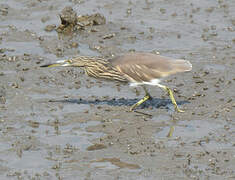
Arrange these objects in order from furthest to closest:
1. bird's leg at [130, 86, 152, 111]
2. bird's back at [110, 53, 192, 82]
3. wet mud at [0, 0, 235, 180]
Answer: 1. bird's leg at [130, 86, 152, 111]
2. bird's back at [110, 53, 192, 82]
3. wet mud at [0, 0, 235, 180]

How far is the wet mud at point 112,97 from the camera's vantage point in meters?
7.53

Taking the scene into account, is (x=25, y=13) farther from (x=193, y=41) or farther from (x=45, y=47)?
(x=193, y=41)

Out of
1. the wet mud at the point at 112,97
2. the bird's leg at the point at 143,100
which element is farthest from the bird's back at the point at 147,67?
the wet mud at the point at 112,97

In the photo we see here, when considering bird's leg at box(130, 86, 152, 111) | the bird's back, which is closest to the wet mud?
bird's leg at box(130, 86, 152, 111)

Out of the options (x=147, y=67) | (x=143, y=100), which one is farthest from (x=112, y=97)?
(x=147, y=67)

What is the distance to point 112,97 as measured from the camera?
32.2ft

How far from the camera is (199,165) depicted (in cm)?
739

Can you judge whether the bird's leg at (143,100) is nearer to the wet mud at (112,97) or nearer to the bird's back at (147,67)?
the wet mud at (112,97)

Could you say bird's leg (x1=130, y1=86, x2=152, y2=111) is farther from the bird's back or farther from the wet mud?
the bird's back

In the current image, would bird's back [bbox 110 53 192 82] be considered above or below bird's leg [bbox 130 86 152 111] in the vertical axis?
above

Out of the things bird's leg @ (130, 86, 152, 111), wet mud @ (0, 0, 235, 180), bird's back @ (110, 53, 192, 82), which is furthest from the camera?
bird's leg @ (130, 86, 152, 111)

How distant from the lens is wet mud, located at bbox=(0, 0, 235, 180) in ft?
24.7

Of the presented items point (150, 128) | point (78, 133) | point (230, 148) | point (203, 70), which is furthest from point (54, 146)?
point (203, 70)

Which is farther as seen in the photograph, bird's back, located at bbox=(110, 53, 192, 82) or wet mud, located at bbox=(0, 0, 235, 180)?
bird's back, located at bbox=(110, 53, 192, 82)
